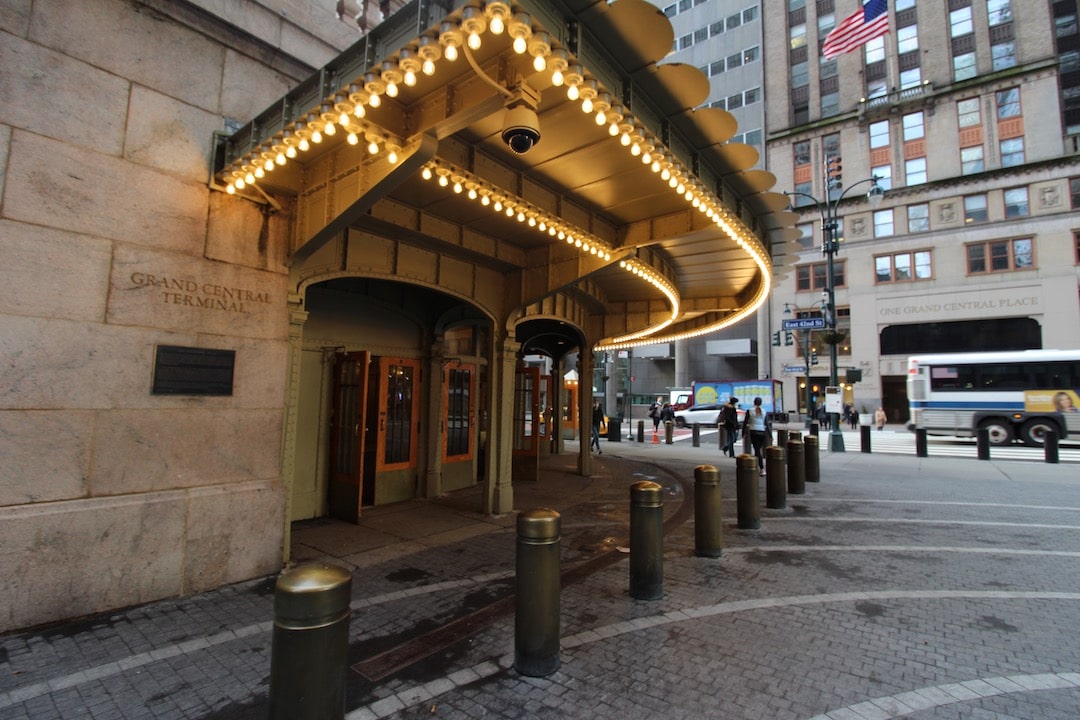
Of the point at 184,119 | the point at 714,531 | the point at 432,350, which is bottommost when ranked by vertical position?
the point at 714,531

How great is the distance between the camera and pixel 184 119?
197 inches

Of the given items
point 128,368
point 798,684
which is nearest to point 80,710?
point 128,368

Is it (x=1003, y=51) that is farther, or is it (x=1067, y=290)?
(x=1003, y=51)

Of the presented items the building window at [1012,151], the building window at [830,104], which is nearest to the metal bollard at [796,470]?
the building window at [1012,151]

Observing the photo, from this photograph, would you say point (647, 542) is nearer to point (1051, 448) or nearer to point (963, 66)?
point (1051, 448)

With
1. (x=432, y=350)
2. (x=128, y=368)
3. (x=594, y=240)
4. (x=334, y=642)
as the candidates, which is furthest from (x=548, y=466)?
(x=334, y=642)

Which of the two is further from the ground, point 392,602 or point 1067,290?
point 1067,290

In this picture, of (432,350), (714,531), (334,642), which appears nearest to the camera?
(334,642)

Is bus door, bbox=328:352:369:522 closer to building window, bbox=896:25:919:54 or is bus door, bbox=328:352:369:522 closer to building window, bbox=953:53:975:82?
building window, bbox=953:53:975:82

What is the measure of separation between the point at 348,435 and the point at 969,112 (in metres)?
45.7

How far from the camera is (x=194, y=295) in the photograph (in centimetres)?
494

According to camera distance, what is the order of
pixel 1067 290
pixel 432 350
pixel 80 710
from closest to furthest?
pixel 80 710 → pixel 432 350 → pixel 1067 290

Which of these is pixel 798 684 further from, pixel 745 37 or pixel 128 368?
pixel 745 37

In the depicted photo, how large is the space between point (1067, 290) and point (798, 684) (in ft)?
132
